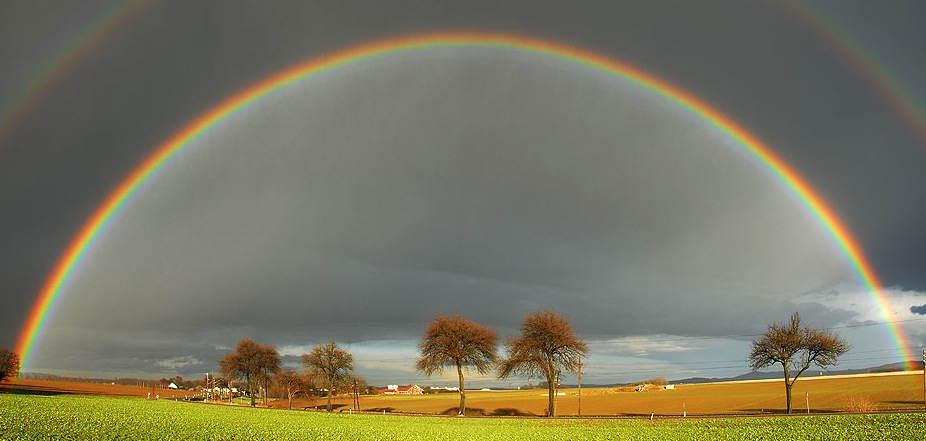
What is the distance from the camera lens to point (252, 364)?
478 feet

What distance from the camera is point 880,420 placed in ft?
140

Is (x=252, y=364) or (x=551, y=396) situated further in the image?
(x=252, y=364)

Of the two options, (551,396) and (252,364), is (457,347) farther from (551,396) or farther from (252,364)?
A: (252,364)

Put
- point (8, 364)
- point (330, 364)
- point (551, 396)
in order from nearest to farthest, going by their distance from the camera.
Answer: point (551, 396), point (330, 364), point (8, 364)

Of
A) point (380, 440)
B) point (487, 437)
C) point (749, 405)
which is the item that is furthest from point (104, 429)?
point (749, 405)

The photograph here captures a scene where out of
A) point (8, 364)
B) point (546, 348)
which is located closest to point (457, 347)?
point (546, 348)

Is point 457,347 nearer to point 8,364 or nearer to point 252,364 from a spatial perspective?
point 252,364

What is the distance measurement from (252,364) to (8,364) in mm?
72208

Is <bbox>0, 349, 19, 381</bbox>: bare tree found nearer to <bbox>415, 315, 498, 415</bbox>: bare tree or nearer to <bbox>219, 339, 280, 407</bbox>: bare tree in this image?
<bbox>219, 339, 280, 407</bbox>: bare tree

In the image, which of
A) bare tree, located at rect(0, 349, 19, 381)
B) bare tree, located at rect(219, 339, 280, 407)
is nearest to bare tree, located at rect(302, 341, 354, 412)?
bare tree, located at rect(219, 339, 280, 407)

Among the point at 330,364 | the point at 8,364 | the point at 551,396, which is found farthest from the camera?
the point at 8,364

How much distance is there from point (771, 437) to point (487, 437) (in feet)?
56.0

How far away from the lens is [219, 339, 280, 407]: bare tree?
146 meters

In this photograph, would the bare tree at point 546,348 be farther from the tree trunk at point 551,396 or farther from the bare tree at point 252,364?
the bare tree at point 252,364
